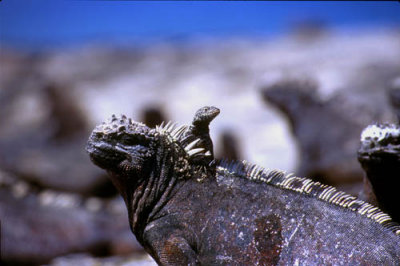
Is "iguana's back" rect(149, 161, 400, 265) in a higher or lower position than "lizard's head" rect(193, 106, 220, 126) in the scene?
lower

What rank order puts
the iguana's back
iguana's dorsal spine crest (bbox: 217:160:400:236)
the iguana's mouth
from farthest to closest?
1. the iguana's mouth
2. iguana's dorsal spine crest (bbox: 217:160:400:236)
3. the iguana's back

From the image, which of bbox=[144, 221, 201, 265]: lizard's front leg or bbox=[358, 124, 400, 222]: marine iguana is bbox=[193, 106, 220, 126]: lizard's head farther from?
bbox=[358, 124, 400, 222]: marine iguana

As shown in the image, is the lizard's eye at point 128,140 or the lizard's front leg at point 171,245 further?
the lizard's eye at point 128,140

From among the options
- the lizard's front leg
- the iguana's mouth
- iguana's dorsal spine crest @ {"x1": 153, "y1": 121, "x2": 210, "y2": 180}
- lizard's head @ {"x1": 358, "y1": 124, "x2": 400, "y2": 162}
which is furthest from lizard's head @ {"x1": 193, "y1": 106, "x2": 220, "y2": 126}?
lizard's head @ {"x1": 358, "y1": 124, "x2": 400, "y2": 162}

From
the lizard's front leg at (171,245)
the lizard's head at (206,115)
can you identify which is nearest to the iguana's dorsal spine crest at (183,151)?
the lizard's head at (206,115)

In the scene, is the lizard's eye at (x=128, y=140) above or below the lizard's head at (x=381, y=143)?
above

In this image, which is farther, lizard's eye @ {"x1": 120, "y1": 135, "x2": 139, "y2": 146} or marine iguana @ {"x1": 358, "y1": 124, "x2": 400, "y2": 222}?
marine iguana @ {"x1": 358, "y1": 124, "x2": 400, "y2": 222}

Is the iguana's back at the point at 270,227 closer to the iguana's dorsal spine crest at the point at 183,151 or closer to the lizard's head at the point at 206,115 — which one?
the iguana's dorsal spine crest at the point at 183,151

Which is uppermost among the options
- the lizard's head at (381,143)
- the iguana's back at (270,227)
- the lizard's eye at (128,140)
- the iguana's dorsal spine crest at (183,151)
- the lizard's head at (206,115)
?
the lizard's head at (206,115)

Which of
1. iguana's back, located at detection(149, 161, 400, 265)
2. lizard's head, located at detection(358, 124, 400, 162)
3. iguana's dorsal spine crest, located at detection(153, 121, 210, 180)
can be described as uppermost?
iguana's dorsal spine crest, located at detection(153, 121, 210, 180)
